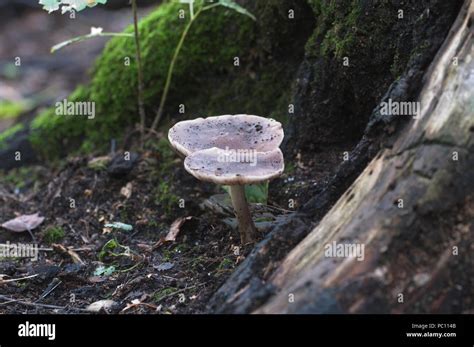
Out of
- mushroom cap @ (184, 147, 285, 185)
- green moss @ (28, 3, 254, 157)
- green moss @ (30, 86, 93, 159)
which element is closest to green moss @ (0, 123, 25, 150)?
green moss @ (30, 86, 93, 159)

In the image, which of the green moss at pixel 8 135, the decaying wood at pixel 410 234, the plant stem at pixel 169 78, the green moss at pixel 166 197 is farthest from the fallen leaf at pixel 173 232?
the green moss at pixel 8 135

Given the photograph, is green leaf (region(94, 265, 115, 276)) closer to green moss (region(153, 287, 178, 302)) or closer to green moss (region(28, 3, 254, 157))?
green moss (region(153, 287, 178, 302))

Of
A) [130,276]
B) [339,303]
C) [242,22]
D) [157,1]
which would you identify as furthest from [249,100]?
[157,1]

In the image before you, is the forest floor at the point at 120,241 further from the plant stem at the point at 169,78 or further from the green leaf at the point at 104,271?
the plant stem at the point at 169,78

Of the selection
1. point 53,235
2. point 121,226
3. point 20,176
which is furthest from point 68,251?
point 20,176

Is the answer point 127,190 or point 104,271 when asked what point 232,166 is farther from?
point 127,190

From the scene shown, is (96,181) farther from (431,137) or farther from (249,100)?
(431,137)
